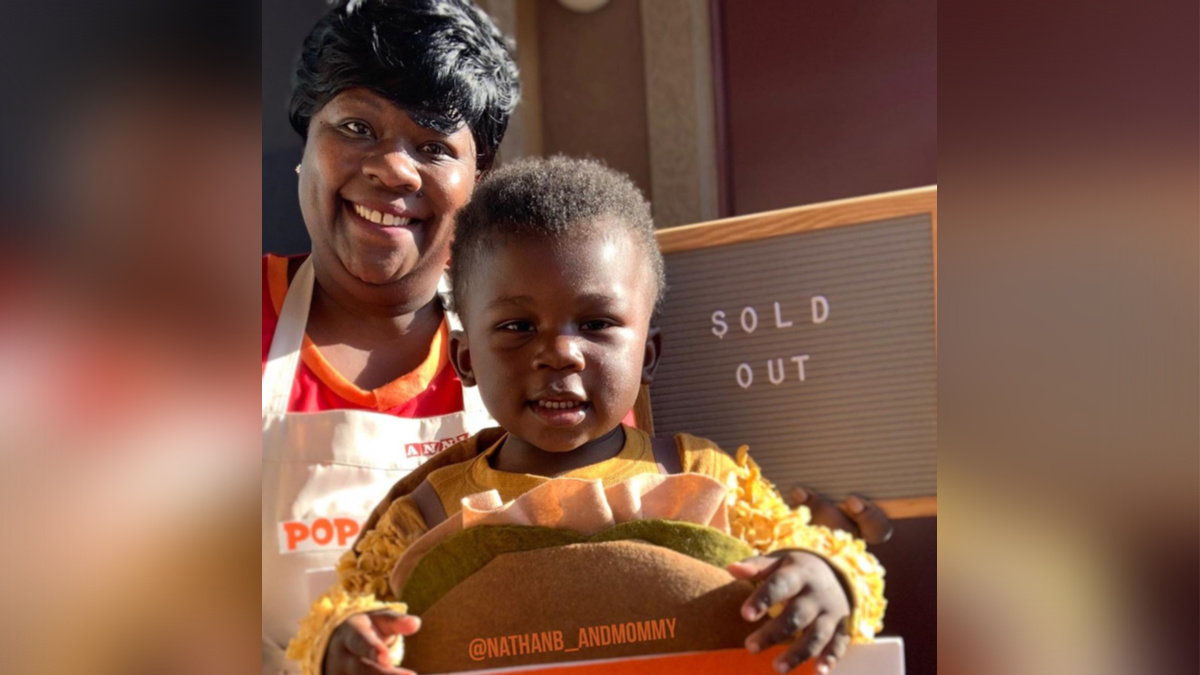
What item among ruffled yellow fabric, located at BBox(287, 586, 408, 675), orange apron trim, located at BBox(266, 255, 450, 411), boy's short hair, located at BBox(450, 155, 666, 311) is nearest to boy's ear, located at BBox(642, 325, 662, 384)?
boy's short hair, located at BBox(450, 155, 666, 311)

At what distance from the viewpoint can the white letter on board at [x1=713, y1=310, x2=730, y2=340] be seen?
1334 mm

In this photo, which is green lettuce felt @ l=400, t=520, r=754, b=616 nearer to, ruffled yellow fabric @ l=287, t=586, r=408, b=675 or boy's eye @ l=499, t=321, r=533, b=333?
ruffled yellow fabric @ l=287, t=586, r=408, b=675

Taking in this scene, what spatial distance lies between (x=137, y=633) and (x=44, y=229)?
16.2 inches

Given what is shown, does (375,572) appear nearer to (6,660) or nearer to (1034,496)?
(6,660)

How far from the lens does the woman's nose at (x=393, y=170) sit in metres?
1.31

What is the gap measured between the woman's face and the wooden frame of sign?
0.27 m

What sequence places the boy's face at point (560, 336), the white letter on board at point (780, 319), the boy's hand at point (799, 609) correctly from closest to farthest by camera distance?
1. the boy's hand at point (799, 609)
2. the boy's face at point (560, 336)
3. the white letter on board at point (780, 319)

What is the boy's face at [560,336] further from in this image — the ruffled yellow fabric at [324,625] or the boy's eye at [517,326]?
the ruffled yellow fabric at [324,625]

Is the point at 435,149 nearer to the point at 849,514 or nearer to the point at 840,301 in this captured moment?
the point at 840,301

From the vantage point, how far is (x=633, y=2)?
1.33 m

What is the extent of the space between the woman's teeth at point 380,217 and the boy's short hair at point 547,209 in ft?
0.26

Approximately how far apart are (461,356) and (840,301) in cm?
44

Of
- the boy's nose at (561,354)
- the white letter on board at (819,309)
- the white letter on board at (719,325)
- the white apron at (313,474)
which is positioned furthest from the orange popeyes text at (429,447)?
the white letter on board at (819,309)

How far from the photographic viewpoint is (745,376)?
133 cm
